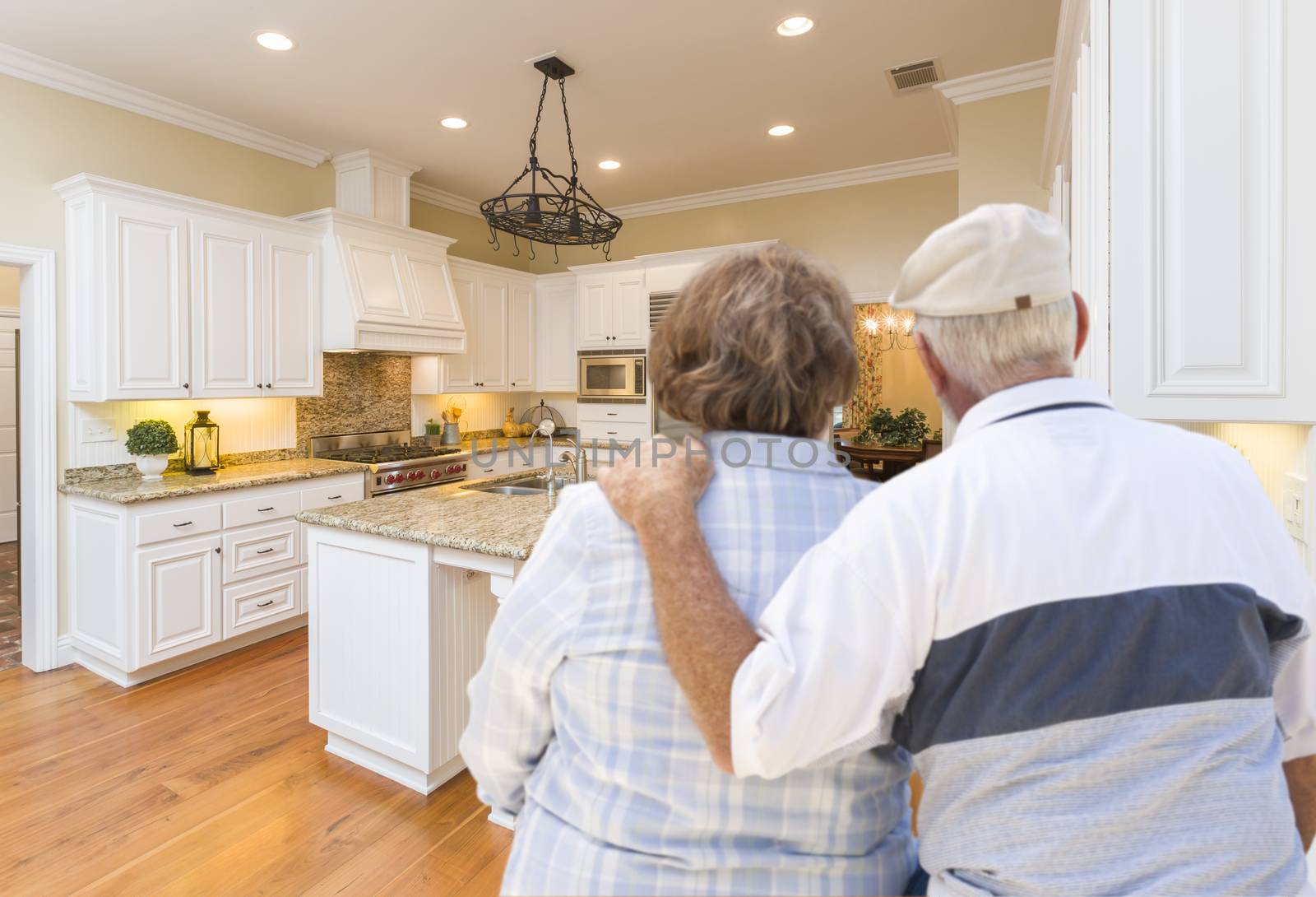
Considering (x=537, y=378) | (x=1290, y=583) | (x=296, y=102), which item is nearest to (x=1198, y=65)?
(x=1290, y=583)

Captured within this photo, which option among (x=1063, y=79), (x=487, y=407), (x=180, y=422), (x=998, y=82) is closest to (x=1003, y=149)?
(x=998, y=82)

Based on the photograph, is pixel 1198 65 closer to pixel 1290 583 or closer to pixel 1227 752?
pixel 1290 583

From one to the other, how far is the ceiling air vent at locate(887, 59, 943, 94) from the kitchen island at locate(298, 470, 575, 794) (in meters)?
2.76

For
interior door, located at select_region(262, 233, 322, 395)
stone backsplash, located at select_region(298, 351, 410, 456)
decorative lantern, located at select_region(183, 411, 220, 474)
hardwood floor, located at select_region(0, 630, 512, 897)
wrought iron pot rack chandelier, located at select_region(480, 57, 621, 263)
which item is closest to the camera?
hardwood floor, located at select_region(0, 630, 512, 897)

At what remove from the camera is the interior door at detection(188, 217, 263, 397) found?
372 centimetres

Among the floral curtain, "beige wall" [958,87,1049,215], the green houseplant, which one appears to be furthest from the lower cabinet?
the floral curtain

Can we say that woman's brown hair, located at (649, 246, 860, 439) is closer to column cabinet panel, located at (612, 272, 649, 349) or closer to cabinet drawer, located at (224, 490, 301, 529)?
cabinet drawer, located at (224, 490, 301, 529)

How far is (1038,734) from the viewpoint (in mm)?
647

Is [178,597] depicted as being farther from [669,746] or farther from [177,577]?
[669,746]

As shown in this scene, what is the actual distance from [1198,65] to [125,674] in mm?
4381

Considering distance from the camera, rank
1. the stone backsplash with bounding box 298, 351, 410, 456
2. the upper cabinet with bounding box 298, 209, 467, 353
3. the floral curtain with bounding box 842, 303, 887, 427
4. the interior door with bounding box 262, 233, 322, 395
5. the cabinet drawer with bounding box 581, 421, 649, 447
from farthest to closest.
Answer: the floral curtain with bounding box 842, 303, 887, 427 → the cabinet drawer with bounding box 581, 421, 649, 447 → the stone backsplash with bounding box 298, 351, 410, 456 → the upper cabinet with bounding box 298, 209, 467, 353 → the interior door with bounding box 262, 233, 322, 395

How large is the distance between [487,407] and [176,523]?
2.92 m

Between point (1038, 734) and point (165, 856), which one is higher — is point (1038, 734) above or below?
above

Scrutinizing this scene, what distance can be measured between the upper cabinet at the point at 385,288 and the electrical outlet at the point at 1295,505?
4.29 metres
